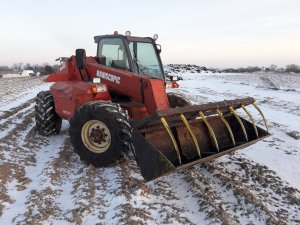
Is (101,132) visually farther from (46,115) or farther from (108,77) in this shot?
(46,115)

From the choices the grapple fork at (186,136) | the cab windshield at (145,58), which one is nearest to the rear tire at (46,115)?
the cab windshield at (145,58)

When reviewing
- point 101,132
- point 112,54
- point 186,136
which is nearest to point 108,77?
point 112,54

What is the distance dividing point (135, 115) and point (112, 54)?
149 cm

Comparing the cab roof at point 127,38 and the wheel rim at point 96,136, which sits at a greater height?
the cab roof at point 127,38

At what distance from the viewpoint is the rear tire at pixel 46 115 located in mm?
7949

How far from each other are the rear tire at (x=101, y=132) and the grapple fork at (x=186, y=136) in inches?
17.6

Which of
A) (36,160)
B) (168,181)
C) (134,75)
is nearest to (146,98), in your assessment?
(134,75)

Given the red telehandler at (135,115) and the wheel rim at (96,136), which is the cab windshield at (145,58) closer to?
the red telehandler at (135,115)

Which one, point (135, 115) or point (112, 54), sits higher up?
point (112, 54)

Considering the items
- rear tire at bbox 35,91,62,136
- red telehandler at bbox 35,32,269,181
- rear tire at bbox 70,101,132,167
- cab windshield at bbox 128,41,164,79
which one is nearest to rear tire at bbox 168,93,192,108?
red telehandler at bbox 35,32,269,181

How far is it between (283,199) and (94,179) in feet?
8.28

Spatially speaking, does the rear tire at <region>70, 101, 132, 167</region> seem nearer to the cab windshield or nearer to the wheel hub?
the wheel hub

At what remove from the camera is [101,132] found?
18.9ft

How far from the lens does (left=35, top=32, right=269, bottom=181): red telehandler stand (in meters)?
4.92
